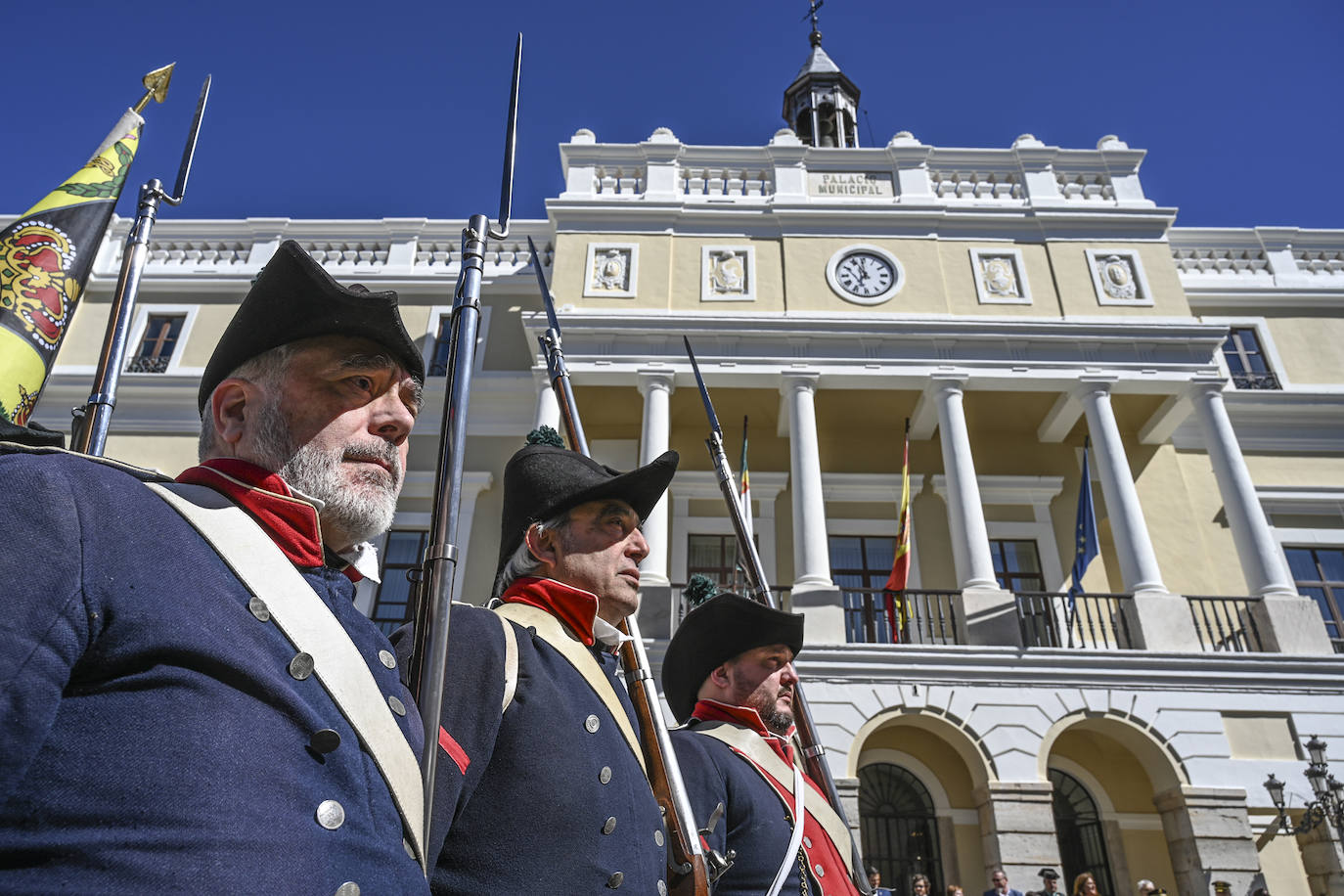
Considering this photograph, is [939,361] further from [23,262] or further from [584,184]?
[23,262]

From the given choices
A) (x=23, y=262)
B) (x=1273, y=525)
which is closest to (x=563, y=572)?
(x=23, y=262)

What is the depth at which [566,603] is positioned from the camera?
255 cm

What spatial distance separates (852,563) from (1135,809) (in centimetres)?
526

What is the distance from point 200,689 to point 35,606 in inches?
8.7

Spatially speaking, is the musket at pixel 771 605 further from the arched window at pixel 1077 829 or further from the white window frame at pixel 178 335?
the white window frame at pixel 178 335

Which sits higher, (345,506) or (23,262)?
(23,262)

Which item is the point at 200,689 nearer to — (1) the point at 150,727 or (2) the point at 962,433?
(1) the point at 150,727

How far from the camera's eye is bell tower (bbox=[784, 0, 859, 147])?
21.3m

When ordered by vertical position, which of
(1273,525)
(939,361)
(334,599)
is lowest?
(334,599)

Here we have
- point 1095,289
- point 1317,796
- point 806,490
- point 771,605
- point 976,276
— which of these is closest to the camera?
point 771,605

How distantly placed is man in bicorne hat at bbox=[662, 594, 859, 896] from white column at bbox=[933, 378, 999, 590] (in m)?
8.61

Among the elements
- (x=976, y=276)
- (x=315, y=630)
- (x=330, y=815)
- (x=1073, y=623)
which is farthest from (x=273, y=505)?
(x=976, y=276)

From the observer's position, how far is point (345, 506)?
166cm

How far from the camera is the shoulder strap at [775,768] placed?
11.2 feet
